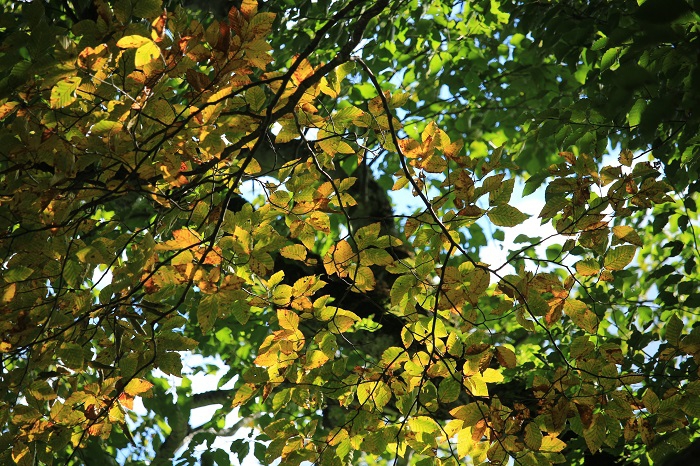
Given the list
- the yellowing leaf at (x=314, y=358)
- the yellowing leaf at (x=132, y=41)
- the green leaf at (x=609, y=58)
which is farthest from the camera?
the green leaf at (x=609, y=58)

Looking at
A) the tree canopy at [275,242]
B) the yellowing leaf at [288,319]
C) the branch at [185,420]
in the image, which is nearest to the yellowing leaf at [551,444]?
the tree canopy at [275,242]

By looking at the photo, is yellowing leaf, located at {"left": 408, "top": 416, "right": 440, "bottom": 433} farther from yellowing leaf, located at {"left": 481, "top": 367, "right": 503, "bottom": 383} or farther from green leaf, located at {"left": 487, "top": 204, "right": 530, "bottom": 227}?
green leaf, located at {"left": 487, "top": 204, "right": 530, "bottom": 227}

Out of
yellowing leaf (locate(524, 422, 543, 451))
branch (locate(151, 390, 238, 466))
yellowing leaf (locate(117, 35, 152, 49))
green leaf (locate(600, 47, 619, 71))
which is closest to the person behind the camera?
yellowing leaf (locate(117, 35, 152, 49))

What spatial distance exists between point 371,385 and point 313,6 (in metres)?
2.54

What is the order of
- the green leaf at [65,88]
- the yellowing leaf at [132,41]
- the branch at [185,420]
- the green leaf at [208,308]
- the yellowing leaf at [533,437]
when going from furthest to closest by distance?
the branch at [185,420] < the yellowing leaf at [533,437] < the green leaf at [208,308] < the green leaf at [65,88] < the yellowing leaf at [132,41]

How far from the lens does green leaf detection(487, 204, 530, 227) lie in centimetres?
198

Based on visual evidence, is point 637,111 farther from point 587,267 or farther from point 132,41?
point 132,41

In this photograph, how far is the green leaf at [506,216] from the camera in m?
1.98

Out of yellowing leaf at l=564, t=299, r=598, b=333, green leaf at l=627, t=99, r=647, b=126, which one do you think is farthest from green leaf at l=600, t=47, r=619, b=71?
yellowing leaf at l=564, t=299, r=598, b=333

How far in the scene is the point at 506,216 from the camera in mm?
2002

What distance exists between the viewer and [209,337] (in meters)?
4.69

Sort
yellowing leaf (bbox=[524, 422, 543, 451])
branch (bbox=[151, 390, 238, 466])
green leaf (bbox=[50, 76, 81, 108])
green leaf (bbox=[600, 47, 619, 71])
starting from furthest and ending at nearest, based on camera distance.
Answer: branch (bbox=[151, 390, 238, 466]), green leaf (bbox=[600, 47, 619, 71]), yellowing leaf (bbox=[524, 422, 543, 451]), green leaf (bbox=[50, 76, 81, 108])

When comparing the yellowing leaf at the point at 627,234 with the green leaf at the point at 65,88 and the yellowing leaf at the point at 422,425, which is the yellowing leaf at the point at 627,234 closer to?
the yellowing leaf at the point at 422,425

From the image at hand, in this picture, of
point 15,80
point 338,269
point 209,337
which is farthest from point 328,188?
point 209,337
